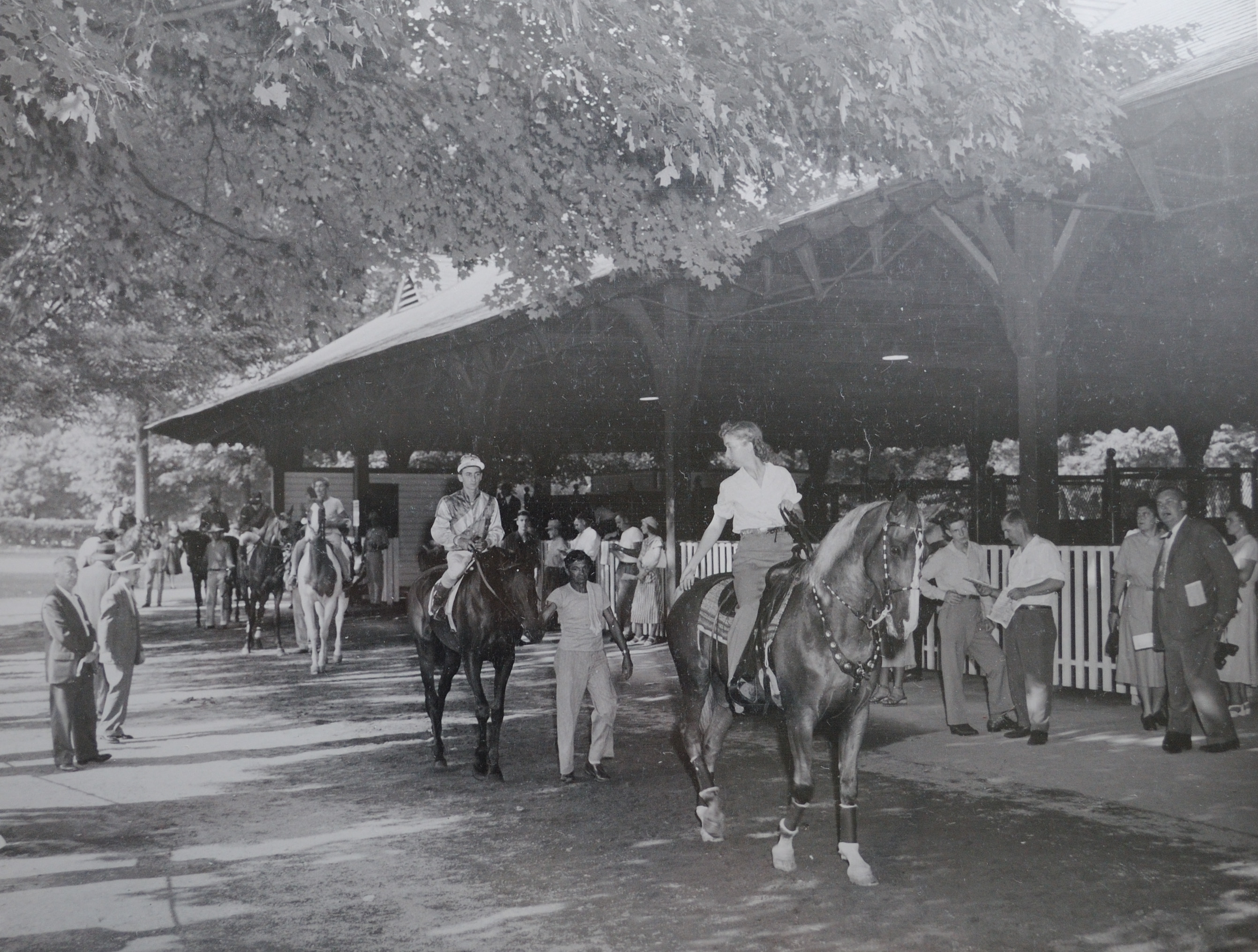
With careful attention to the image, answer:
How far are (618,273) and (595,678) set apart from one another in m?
6.25

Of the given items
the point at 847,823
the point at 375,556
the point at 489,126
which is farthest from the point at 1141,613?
the point at 375,556

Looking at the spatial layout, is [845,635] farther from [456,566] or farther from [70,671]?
[70,671]

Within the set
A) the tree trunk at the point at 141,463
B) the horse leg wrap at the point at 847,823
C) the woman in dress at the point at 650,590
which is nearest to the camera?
the horse leg wrap at the point at 847,823

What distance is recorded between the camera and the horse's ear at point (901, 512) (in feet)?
18.0

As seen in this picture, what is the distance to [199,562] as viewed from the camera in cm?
2084

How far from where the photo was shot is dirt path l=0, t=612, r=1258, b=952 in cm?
493

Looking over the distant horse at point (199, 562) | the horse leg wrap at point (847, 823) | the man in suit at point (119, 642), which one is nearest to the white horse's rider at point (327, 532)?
the man in suit at point (119, 642)

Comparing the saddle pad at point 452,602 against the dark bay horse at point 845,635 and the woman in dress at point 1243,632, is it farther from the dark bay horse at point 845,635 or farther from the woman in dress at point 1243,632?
the woman in dress at point 1243,632

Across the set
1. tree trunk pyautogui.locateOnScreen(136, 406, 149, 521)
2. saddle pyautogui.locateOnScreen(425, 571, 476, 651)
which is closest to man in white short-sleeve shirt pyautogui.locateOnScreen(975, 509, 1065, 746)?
saddle pyautogui.locateOnScreen(425, 571, 476, 651)

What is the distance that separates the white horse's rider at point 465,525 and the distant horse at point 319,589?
20.5 feet

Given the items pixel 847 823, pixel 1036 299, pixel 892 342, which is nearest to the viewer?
pixel 847 823

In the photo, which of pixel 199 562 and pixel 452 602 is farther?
pixel 199 562

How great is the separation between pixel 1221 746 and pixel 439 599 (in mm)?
5930

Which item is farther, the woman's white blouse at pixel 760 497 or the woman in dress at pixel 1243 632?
the woman in dress at pixel 1243 632
